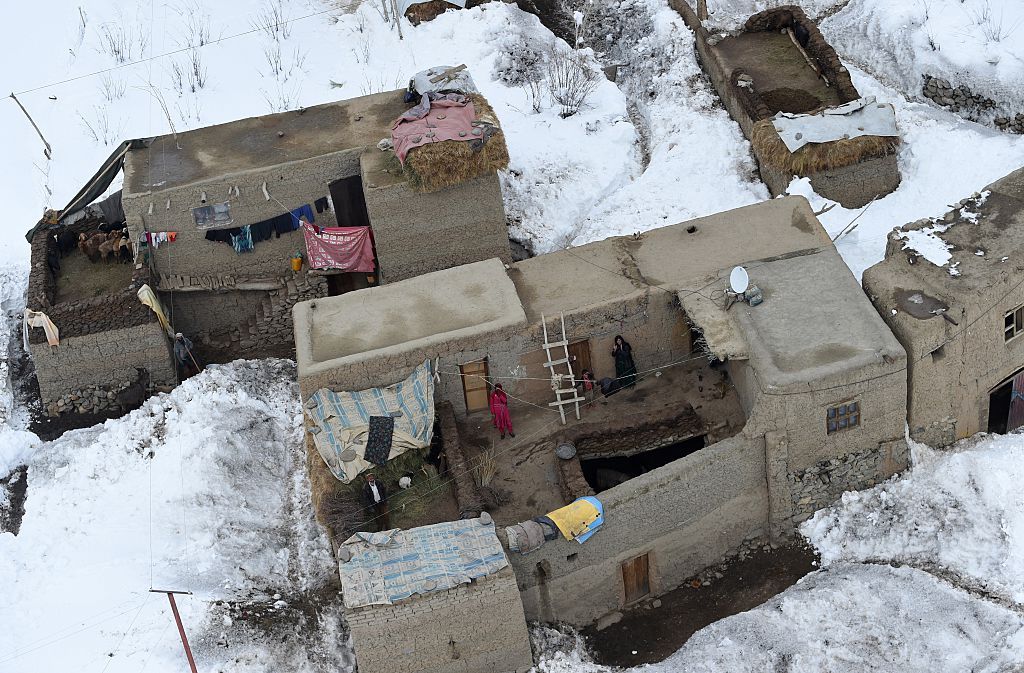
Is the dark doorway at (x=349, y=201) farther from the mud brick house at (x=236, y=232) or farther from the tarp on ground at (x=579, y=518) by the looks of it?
the tarp on ground at (x=579, y=518)

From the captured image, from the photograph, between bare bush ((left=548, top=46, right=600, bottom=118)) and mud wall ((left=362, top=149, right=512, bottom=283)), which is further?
bare bush ((left=548, top=46, right=600, bottom=118))

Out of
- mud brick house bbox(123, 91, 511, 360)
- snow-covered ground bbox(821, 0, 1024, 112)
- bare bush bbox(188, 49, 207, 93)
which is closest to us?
mud brick house bbox(123, 91, 511, 360)

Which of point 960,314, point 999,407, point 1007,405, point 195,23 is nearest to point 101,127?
point 195,23

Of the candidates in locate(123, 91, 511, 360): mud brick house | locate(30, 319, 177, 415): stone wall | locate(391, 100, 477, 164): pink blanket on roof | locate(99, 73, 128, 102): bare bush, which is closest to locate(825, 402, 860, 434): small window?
locate(123, 91, 511, 360): mud brick house

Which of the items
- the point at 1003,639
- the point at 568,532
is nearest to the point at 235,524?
the point at 568,532

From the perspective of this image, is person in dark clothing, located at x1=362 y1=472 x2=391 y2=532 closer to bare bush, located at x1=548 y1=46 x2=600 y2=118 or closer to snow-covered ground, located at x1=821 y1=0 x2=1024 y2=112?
bare bush, located at x1=548 y1=46 x2=600 y2=118

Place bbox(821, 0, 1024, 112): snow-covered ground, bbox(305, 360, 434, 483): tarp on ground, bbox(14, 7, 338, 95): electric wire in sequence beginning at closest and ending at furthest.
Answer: bbox(305, 360, 434, 483): tarp on ground, bbox(821, 0, 1024, 112): snow-covered ground, bbox(14, 7, 338, 95): electric wire

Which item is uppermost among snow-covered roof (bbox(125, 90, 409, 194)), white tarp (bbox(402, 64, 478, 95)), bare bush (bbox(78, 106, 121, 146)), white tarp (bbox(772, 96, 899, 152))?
white tarp (bbox(402, 64, 478, 95))
